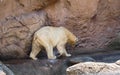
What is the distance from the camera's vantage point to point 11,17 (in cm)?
711

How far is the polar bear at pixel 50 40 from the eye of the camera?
675cm

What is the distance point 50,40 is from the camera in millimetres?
6820

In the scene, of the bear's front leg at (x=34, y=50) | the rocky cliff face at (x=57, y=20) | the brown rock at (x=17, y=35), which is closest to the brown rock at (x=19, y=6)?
the rocky cliff face at (x=57, y=20)

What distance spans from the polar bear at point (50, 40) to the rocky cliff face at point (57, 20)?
24 cm

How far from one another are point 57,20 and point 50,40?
714 mm

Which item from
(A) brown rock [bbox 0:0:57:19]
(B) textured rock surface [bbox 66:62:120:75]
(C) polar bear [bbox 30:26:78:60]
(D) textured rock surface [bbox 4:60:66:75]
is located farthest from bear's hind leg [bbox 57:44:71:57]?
(B) textured rock surface [bbox 66:62:120:75]

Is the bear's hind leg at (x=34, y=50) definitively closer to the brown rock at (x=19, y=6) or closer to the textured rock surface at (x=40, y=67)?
the textured rock surface at (x=40, y=67)

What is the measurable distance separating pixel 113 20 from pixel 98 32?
44 cm

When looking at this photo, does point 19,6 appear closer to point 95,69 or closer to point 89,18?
point 89,18

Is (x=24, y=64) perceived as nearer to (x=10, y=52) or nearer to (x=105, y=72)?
(x=10, y=52)

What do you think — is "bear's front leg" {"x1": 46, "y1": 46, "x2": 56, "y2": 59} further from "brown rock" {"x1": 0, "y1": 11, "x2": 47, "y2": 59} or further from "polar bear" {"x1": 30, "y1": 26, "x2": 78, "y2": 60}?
"brown rock" {"x1": 0, "y1": 11, "x2": 47, "y2": 59}

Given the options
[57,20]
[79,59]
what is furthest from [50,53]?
[57,20]

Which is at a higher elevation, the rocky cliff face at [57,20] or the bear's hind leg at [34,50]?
the rocky cliff face at [57,20]

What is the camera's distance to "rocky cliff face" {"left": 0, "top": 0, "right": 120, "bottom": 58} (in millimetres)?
6973
